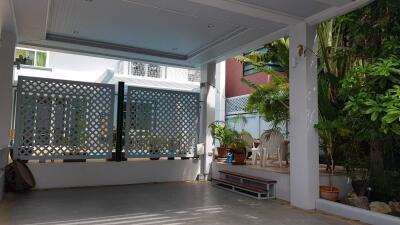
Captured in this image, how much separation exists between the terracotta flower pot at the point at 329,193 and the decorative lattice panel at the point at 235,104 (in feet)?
24.3

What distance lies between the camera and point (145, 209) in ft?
17.4

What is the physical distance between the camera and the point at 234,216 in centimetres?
491

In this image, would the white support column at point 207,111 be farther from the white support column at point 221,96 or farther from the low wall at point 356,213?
the white support column at point 221,96

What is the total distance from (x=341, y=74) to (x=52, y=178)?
269 inches

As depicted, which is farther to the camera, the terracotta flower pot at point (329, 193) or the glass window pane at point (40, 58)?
the glass window pane at point (40, 58)

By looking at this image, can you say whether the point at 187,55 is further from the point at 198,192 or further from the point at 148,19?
the point at 198,192

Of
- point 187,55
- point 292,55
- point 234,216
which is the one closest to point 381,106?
point 292,55

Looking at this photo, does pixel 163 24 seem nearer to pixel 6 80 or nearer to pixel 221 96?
pixel 6 80

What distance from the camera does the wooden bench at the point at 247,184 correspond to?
6.37m

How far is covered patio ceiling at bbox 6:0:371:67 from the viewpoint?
505cm

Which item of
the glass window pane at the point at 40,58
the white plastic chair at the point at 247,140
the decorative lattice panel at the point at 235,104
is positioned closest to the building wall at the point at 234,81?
the decorative lattice panel at the point at 235,104

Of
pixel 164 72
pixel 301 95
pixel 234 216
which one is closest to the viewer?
pixel 234 216

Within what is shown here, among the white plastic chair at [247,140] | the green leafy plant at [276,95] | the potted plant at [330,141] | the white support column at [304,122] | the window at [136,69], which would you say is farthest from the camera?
the window at [136,69]

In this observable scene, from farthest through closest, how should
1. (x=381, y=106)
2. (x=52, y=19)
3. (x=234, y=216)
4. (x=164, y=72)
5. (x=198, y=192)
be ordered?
(x=164, y=72)
(x=198, y=192)
(x=52, y=19)
(x=234, y=216)
(x=381, y=106)
